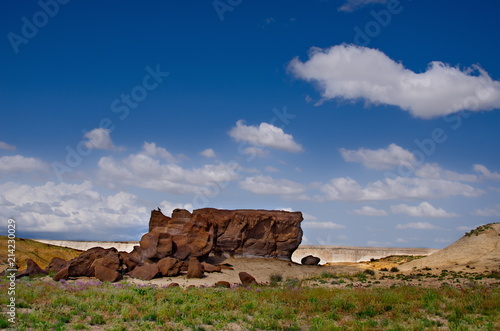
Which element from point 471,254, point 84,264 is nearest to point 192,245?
point 84,264

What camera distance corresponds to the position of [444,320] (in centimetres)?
1498

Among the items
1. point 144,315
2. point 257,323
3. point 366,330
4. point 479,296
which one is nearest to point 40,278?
point 144,315

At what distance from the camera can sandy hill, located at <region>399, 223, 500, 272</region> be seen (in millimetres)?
35938

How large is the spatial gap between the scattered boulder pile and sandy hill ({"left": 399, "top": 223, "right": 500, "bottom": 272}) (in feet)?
41.1

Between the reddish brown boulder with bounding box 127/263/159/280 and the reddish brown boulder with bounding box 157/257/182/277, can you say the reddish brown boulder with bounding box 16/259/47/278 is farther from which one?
the reddish brown boulder with bounding box 157/257/182/277

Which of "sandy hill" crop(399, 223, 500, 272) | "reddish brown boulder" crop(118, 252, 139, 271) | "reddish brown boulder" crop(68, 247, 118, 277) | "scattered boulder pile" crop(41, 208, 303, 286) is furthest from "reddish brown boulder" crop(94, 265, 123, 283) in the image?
→ "sandy hill" crop(399, 223, 500, 272)

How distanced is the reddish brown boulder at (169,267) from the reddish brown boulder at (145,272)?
0.40 m

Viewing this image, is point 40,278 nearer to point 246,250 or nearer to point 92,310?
point 92,310

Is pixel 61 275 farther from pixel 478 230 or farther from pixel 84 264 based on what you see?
pixel 478 230

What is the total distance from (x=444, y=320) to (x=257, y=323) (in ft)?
21.4

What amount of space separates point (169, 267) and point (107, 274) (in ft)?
13.0

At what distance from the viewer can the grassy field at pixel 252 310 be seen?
1364 cm

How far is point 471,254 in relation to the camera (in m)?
39.2

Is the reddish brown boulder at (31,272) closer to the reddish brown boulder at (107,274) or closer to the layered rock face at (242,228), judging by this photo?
the reddish brown boulder at (107,274)
